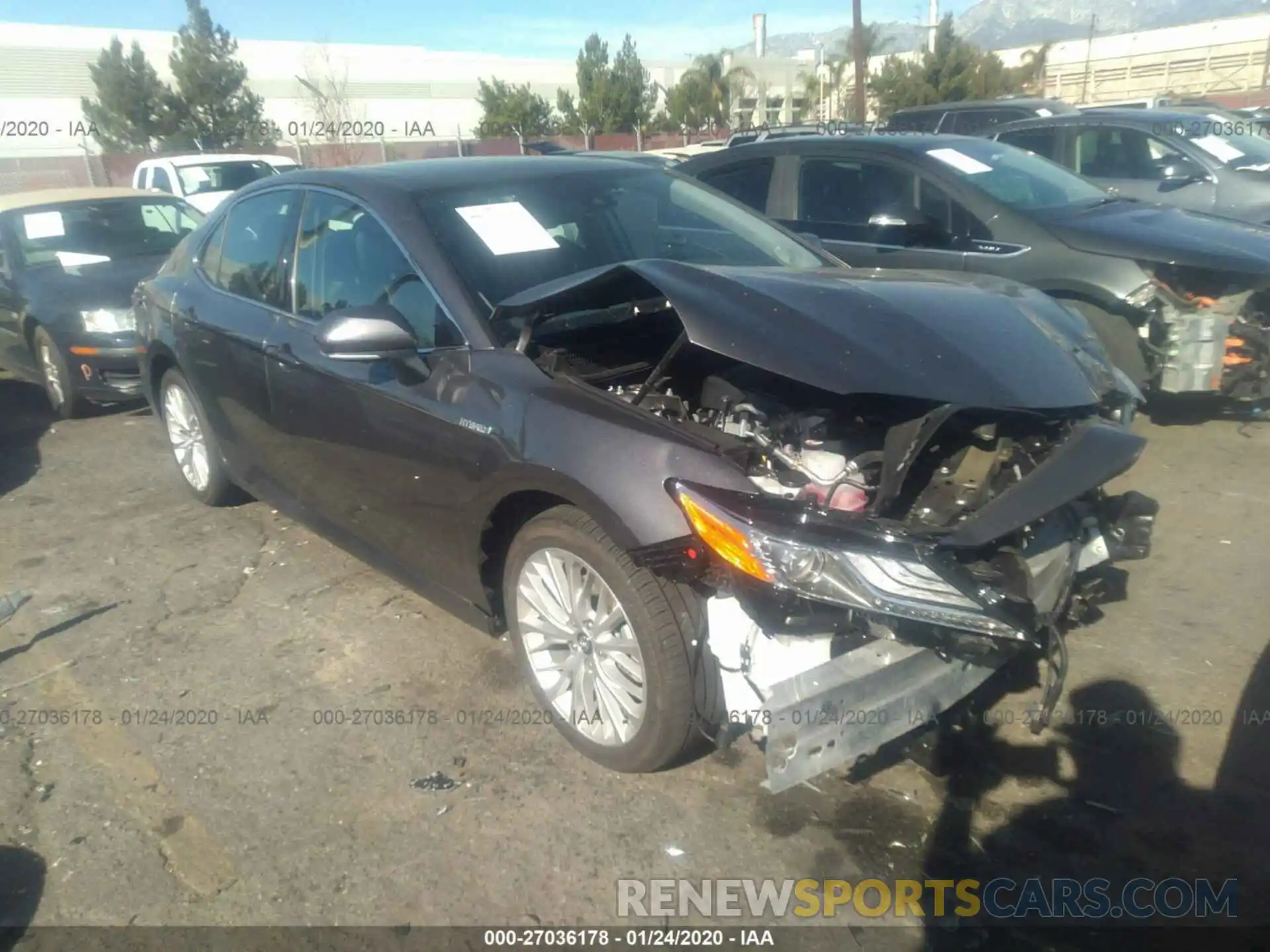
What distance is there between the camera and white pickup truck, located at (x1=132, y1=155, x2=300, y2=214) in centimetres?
1508

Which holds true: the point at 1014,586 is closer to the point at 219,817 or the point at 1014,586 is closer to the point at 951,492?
the point at 951,492

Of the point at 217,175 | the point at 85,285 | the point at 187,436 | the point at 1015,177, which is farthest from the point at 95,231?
the point at 217,175

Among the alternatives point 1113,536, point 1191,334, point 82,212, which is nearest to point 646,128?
point 82,212

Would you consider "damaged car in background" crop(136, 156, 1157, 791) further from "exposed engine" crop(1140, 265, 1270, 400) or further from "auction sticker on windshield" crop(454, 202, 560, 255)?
"exposed engine" crop(1140, 265, 1270, 400)

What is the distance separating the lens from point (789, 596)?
2438 millimetres

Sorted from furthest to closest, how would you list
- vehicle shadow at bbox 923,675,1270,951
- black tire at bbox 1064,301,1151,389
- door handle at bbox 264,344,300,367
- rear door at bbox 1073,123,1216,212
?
rear door at bbox 1073,123,1216,212
black tire at bbox 1064,301,1151,389
door handle at bbox 264,344,300,367
vehicle shadow at bbox 923,675,1270,951

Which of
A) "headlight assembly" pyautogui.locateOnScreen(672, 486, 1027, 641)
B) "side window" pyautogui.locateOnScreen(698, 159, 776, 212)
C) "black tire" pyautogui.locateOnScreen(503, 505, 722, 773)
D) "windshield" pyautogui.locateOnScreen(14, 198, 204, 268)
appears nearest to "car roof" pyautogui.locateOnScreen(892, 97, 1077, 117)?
"side window" pyautogui.locateOnScreen(698, 159, 776, 212)

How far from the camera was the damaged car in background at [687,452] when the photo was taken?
253 cm

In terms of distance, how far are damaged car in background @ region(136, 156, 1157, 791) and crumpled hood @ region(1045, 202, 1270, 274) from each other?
238cm

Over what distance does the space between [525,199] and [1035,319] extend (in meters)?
1.85

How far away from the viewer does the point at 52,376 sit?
743 centimetres

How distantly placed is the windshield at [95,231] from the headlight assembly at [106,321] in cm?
88

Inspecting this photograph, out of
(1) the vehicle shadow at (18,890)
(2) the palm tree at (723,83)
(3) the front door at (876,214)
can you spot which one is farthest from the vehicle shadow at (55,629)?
(2) the palm tree at (723,83)

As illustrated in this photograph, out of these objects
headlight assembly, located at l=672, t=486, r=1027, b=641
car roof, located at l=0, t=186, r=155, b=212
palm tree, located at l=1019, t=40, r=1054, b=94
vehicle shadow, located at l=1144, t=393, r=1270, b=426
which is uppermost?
palm tree, located at l=1019, t=40, r=1054, b=94
